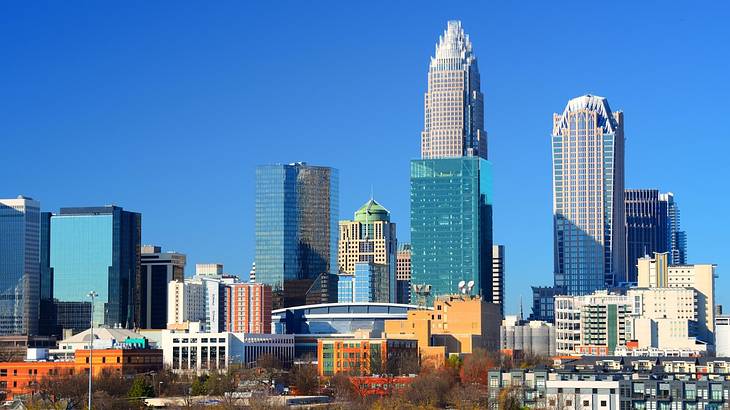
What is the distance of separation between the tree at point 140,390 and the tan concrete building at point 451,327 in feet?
159

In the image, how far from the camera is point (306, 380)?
147375 millimetres

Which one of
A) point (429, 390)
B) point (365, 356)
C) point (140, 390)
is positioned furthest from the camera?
point (365, 356)

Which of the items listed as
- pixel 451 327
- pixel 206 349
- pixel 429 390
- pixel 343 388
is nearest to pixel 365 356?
pixel 451 327

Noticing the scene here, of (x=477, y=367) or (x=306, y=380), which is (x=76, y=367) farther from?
(x=477, y=367)

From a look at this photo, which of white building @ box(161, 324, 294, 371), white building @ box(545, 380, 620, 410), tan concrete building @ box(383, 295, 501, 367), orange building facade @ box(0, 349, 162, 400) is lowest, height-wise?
white building @ box(545, 380, 620, 410)

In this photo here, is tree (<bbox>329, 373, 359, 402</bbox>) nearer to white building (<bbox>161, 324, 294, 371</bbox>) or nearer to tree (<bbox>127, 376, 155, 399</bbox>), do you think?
tree (<bbox>127, 376, 155, 399</bbox>)

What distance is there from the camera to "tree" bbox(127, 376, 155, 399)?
414ft

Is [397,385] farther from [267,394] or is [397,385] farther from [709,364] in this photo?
[709,364]

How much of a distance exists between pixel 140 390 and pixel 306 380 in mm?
23318

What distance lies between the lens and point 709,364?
14362cm

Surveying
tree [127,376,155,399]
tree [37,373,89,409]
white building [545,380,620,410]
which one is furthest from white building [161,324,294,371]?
white building [545,380,620,410]

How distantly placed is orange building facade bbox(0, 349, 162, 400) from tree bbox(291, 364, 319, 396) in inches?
571

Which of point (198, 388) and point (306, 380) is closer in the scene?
point (198, 388)

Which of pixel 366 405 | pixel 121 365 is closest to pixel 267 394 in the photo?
pixel 366 405
